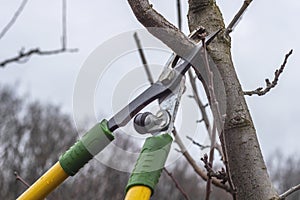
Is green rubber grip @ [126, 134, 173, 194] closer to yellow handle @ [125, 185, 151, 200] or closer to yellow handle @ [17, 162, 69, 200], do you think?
yellow handle @ [125, 185, 151, 200]

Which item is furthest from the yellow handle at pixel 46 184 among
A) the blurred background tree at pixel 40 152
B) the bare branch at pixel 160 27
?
the blurred background tree at pixel 40 152

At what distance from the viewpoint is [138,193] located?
0.71 m

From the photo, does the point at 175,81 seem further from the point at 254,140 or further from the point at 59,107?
the point at 59,107

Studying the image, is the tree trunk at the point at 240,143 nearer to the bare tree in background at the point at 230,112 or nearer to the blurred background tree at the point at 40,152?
the bare tree in background at the point at 230,112

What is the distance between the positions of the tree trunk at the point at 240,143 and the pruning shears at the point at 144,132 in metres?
0.05

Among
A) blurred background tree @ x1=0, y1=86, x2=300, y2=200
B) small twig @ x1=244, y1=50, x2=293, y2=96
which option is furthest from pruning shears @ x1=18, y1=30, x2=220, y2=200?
blurred background tree @ x1=0, y1=86, x2=300, y2=200

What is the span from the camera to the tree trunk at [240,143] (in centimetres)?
73

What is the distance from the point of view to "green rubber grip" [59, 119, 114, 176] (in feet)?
2.66

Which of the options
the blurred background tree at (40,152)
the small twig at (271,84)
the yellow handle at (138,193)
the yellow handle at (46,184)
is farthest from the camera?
the blurred background tree at (40,152)

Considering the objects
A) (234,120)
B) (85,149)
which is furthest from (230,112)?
(85,149)

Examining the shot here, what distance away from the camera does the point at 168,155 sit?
0.78 meters

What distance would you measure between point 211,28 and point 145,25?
0.38 feet

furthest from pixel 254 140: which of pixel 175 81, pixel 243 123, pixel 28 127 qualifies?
pixel 28 127

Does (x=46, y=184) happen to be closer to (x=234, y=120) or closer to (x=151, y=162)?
(x=151, y=162)
